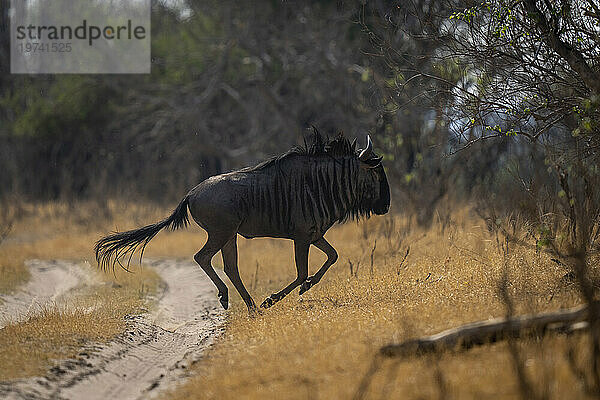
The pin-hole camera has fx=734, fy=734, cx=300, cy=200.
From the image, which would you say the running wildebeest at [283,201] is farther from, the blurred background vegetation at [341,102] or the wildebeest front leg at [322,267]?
the blurred background vegetation at [341,102]

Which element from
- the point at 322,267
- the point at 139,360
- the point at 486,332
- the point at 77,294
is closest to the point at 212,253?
the point at 322,267

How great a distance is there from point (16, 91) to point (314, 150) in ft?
78.7

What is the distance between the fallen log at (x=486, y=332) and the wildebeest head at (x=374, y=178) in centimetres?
378

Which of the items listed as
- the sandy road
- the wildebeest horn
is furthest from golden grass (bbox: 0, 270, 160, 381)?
the wildebeest horn

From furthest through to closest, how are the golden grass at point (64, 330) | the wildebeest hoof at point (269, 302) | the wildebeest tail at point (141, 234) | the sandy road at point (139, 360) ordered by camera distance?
the wildebeest tail at point (141, 234), the wildebeest hoof at point (269, 302), the golden grass at point (64, 330), the sandy road at point (139, 360)

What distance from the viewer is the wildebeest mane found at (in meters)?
8.77

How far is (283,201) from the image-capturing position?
8.79 meters

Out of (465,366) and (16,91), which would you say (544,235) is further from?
(16,91)

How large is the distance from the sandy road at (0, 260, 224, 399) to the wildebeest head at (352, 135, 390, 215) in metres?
2.36

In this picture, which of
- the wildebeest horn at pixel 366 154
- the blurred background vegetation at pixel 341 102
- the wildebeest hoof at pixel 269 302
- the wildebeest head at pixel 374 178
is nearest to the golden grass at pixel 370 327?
the wildebeest hoof at pixel 269 302

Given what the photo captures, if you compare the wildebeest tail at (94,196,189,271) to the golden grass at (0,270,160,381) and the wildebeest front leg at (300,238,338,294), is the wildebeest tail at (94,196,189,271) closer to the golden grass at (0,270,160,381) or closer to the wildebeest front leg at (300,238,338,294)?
the golden grass at (0,270,160,381)

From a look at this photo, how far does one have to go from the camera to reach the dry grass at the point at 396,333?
193 inches

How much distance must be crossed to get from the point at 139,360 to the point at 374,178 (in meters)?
3.70

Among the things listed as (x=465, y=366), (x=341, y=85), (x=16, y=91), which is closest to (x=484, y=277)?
(x=465, y=366)
